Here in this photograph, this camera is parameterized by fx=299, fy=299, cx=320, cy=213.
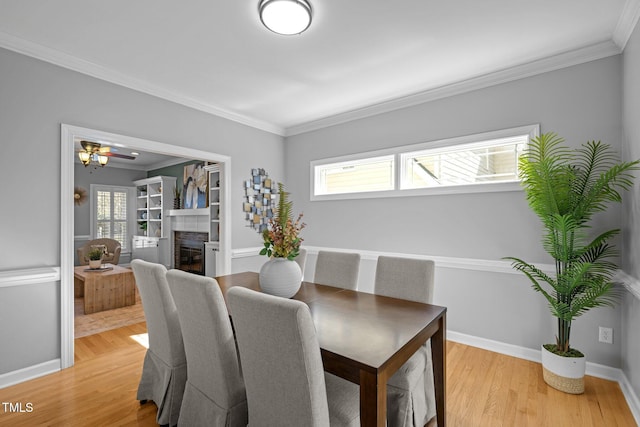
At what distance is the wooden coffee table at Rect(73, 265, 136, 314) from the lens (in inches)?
156

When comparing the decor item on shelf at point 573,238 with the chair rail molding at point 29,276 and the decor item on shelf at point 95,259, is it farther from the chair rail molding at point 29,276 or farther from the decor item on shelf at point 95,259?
the decor item on shelf at point 95,259

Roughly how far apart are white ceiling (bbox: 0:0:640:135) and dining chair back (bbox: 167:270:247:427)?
5.90 ft

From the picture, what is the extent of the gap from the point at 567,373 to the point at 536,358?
501 millimetres

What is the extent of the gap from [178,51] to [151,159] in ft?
15.5

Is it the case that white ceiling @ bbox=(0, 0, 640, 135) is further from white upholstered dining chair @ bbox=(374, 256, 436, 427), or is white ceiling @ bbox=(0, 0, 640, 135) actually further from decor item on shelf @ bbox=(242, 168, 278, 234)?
white upholstered dining chair @ bbox=(374, 256, 436, 427)

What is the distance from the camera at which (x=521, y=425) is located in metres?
1.87

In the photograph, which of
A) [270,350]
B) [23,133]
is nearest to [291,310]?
[270,350]

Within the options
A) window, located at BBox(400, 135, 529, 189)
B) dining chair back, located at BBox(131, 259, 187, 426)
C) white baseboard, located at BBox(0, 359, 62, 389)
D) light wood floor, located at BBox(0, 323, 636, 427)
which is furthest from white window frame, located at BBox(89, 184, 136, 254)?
window, located at BBox(400, 135, 529, 189)

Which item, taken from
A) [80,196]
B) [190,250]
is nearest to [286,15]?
[190,250]

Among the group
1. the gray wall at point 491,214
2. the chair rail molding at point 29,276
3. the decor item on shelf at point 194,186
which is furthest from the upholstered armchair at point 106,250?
the gray wall at point 491,214

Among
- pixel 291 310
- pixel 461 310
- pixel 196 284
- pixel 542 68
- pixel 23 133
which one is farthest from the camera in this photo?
pixel 461 310

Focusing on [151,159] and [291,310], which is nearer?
[291,310]

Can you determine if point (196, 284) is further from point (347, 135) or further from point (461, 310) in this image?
point (347, 135)

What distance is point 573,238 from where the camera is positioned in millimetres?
2197
